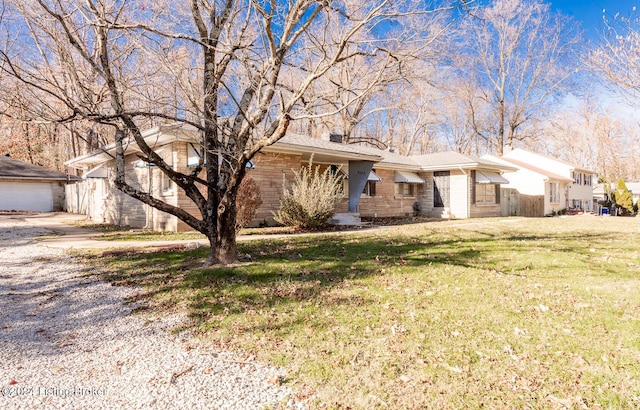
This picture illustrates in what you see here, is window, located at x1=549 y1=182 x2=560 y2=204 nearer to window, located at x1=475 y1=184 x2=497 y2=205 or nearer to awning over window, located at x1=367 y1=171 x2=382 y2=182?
window, located at x1=475 y1=184 x2=497 y2=205

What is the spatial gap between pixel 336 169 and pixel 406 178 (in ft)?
15.7

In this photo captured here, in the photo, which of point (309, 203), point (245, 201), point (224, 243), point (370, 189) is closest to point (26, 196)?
point (245, 201)

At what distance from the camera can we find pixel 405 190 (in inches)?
849

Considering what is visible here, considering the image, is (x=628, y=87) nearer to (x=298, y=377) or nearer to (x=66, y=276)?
(x=298, y=377)

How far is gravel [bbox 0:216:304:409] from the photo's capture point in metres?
2.80

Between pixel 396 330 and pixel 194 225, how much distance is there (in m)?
4.13

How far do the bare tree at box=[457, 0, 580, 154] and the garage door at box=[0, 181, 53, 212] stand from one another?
30.2 meters

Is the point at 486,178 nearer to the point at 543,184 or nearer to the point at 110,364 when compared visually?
the point at 543,184

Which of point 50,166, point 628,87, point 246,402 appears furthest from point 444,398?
point 50,166

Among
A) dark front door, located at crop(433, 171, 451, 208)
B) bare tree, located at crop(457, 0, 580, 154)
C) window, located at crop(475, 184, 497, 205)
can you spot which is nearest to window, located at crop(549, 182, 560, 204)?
window, located at crop(475, 184, 497, 205)

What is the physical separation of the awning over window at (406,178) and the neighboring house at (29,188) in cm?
2215

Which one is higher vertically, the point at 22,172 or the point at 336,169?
the point at 22,172

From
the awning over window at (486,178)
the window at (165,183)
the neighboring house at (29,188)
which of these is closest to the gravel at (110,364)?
the window at (165,183)

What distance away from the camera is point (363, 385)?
9.59ft
